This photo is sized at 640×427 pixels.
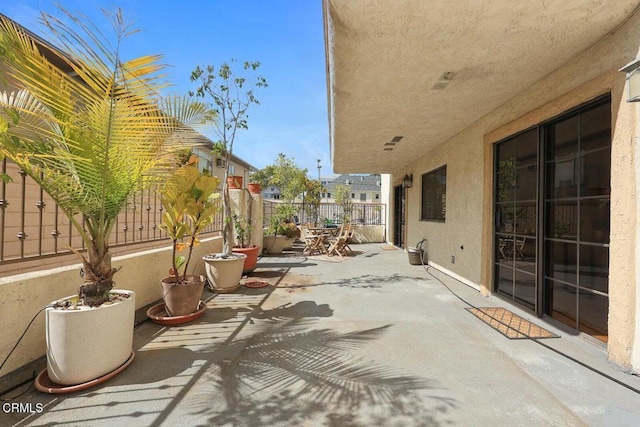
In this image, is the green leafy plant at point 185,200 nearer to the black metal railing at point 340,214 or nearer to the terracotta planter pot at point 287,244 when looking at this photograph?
the terracotta planter pot at point 287,244

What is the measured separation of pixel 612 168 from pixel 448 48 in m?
1.80

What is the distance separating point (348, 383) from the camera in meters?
2.22

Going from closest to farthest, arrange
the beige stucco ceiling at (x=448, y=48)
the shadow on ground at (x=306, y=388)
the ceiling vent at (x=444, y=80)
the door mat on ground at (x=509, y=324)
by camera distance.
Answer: the shadow on ground at (x=306, y=388), the beige stucco ceiling at (x=448, y=48), the door mat on ground at (x=509, y=324), the ceiling vent at (x=444, y=80)

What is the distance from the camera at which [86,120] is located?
2186mm

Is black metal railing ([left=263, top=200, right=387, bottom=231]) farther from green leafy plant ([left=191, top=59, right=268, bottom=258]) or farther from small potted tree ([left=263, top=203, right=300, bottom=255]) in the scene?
green leafy plant ([left=191, top=59, right=268, bottom=258])

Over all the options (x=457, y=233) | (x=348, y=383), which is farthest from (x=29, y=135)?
(x=457, y=233)

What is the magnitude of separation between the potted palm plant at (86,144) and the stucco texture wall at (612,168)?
385 centimetres

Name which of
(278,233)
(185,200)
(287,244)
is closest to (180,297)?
(185,200)

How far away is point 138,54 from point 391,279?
518 centimetres

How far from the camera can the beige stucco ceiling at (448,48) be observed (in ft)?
7.48

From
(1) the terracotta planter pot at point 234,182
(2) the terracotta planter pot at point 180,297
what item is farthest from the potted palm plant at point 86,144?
(1) the terracotta planter pot at point 234,182

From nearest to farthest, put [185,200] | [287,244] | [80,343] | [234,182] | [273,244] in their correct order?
[80,343] → [185,200] → [234,182] → [273,244] → [287,244]

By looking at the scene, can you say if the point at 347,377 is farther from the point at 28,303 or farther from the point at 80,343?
the point at 28,303

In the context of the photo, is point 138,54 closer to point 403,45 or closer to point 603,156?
point 403,45
